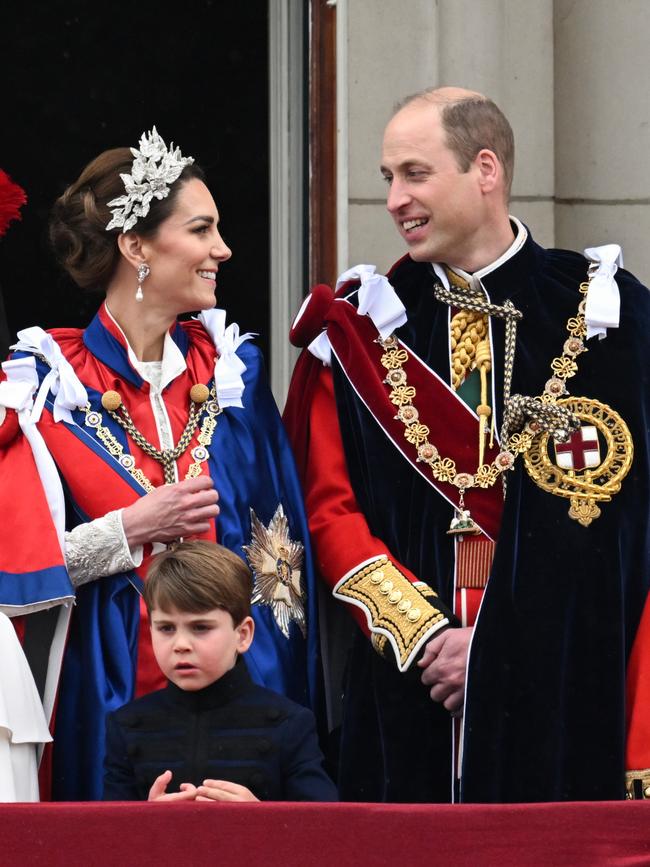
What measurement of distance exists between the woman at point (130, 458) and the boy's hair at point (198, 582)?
0.36m

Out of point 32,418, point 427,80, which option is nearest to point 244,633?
point 32,418

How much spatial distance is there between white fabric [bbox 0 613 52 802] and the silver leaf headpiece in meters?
1.08

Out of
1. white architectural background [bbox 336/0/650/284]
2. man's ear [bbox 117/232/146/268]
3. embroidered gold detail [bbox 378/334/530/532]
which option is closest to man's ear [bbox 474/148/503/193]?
embroidered gold detail [bbox 378/334/530/532]

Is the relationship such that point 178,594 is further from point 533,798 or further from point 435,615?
point 533,798

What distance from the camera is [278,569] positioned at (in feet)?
14.1

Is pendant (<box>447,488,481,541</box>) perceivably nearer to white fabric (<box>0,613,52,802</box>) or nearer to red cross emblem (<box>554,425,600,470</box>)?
red cross emblem (<box>554,425,600,470</box>)

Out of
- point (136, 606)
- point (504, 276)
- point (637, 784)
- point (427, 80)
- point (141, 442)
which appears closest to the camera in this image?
point (637, 784)

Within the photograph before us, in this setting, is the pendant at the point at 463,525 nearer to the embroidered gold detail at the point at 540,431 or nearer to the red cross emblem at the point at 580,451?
the embroidered gold detail at the point at 540,431

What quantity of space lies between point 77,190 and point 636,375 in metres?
1.39

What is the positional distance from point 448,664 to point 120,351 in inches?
41.7

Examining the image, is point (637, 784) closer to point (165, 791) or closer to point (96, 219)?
point (165, 791)

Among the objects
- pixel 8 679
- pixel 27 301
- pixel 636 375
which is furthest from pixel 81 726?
pixel 27 301

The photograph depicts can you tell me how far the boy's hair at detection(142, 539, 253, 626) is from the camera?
12.1ft

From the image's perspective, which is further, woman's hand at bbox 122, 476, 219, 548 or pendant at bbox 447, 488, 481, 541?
pendant at bbox 447, 488, 481, 541
